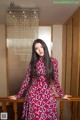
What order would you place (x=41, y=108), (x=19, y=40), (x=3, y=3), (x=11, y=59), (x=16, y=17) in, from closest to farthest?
(x=41, y=108), (x=3, y=3), (x=16, y=17), (x=19, y=40), (x=11, y=59)

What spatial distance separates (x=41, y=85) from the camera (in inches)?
59.6

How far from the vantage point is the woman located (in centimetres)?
151

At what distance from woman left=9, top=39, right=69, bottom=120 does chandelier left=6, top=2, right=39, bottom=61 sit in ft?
3.65

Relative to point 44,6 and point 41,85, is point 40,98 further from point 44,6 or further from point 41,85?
point 44,6

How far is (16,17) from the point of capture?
250 centimetres

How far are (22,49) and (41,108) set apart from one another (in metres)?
1.43

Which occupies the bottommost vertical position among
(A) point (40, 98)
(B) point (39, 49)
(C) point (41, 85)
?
(A) point (40, 98)

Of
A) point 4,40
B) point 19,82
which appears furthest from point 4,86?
point 4,40

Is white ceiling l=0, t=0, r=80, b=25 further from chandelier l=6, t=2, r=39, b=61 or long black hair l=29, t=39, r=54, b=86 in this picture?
long black hair l=29, t=39, r=54, b=86

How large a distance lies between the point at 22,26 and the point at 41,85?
4.43 ft

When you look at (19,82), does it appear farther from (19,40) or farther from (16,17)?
(16,17)

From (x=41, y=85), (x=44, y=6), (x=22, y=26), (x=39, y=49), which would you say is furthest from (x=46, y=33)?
(x=41, y=85)

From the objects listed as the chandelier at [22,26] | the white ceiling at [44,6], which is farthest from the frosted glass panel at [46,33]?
the chandelier at [22,26]

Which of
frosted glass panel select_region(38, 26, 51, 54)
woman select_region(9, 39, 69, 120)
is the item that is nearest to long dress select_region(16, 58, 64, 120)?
woman select_region(9, 39, 69, 120)
